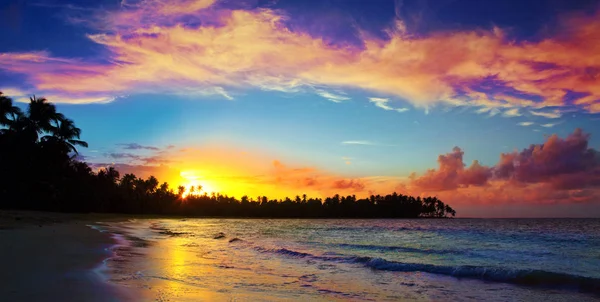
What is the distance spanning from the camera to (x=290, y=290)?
9781 mm

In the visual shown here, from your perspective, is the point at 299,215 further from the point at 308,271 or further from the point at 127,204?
the point at 308,271

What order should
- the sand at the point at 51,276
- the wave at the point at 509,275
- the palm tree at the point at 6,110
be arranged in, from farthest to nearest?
the palm tree at the point at 6,110, the wave at the point at 509,275, the sand at the point at 51,276

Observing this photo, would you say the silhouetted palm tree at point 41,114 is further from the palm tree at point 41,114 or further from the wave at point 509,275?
the wave at point 509,275

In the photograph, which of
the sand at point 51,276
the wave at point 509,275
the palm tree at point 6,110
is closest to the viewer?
the sand at point 51,276

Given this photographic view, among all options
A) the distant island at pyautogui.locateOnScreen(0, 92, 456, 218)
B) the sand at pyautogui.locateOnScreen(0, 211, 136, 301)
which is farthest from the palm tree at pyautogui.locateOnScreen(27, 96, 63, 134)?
the sand at pyautogui.locateOnScreen(0, 211, 136, 301)

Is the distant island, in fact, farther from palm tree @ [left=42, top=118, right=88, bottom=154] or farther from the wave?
the wave

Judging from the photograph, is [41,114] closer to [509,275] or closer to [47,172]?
[47,172]

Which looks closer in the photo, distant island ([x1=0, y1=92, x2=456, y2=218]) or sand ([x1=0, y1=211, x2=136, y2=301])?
sand ([x1=0, y1=211, x2=136, y2=301])

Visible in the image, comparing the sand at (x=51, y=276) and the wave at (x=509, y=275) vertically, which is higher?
the sand at (x=51, y=276)

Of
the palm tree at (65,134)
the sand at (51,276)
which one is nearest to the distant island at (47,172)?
the palm tree at (65,134)

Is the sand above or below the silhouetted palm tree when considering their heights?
below

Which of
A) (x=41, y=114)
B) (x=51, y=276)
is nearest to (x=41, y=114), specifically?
(x=41, y=114)

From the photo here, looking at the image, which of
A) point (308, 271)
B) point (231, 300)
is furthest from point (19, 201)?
point (231, 300)

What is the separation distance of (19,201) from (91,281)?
47763 millimetres
